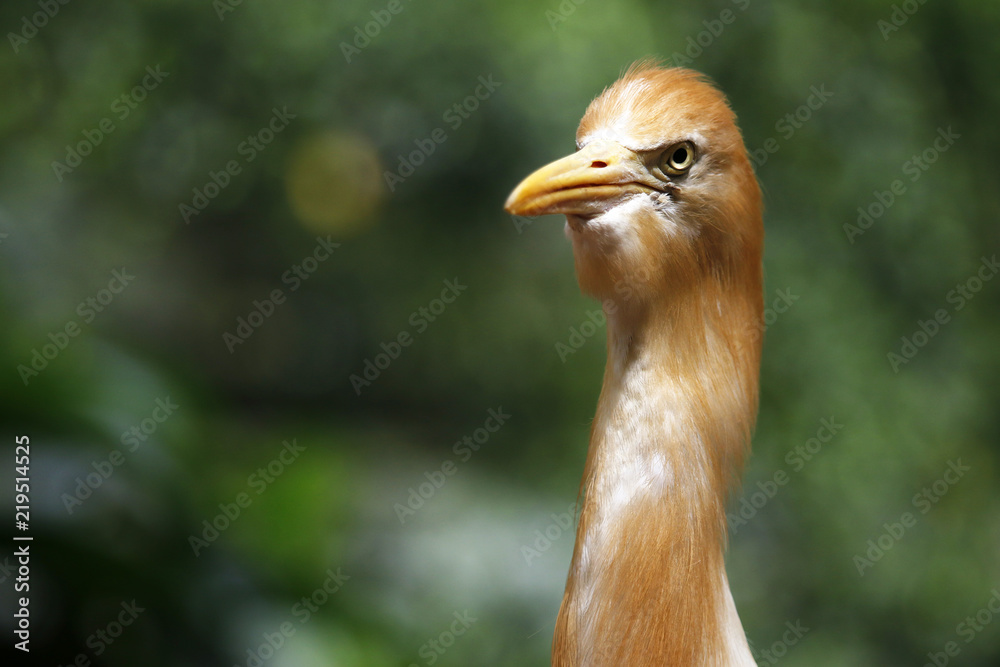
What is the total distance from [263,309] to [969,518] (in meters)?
4.35

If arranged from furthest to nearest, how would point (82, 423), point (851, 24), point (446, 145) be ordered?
point (446, 145) → point (851, 24) → point (82, 423)

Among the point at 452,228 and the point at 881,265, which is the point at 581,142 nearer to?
the point at 881,265

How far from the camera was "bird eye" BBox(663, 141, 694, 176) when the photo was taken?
1187 mm

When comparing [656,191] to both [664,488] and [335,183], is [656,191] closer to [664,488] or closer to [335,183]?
[664,488]

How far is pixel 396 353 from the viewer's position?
5.36 m

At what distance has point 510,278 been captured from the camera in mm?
4848

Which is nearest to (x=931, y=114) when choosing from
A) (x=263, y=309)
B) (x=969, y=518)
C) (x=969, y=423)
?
(x=969, y=423)

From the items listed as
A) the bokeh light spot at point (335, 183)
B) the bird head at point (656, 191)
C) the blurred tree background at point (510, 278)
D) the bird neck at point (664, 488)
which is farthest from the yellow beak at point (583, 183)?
the bokeh light spot at point (335, 183)

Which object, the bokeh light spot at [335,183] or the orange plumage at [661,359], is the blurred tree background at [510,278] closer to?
the bokeh light spot at [335,183]

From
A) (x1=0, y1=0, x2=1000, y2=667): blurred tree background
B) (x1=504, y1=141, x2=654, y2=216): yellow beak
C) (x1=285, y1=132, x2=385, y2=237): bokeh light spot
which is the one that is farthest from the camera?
(x1=285, y1=132, x2=385, y2=237): bokeh light spot

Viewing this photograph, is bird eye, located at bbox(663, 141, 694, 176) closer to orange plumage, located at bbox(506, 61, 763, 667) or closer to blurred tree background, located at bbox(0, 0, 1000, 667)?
orange plumage, located at bbox(506, 61, 763, 667)

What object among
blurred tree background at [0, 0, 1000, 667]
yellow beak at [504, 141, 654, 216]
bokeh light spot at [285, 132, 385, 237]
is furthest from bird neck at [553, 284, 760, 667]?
bokeh light spot at [285, 132, 385, 237]

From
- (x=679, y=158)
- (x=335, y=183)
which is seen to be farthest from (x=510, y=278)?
(x=679, y=158)

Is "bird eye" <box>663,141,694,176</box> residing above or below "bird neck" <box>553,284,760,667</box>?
above
